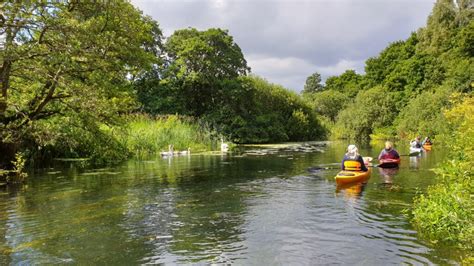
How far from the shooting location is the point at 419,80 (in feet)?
173

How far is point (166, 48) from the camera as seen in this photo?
44906 millimetres

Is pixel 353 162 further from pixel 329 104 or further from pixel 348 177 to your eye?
pixel 329 104

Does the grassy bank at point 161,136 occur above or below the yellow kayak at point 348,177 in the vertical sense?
above

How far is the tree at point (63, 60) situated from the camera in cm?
1225

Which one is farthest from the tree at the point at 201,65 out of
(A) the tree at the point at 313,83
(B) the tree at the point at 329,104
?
(A) the tree at the point at 313,83

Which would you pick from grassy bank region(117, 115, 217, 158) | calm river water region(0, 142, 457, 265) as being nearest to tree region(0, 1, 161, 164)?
calm river water region(0, 142, 457, 265)

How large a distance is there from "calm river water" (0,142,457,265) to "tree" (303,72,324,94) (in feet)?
318

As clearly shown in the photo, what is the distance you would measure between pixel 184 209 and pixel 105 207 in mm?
2043

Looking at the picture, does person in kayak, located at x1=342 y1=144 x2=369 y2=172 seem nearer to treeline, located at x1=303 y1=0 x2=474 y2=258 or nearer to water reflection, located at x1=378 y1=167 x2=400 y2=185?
water reflection, located at x1=378 y1=167 x2=400 y2=185

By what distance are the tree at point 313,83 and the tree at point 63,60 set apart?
316ft

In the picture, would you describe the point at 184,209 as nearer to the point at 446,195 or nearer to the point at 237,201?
the point at 237,201

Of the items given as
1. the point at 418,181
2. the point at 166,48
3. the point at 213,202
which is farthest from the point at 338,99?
the point at 213,202

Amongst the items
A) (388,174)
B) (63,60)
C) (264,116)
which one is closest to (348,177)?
(388,174)

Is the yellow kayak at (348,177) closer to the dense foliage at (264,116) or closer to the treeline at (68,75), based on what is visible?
the treeline at (68,75)
